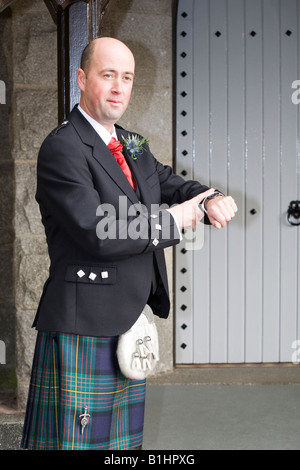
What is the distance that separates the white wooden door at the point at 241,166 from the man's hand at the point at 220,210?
2702 mm

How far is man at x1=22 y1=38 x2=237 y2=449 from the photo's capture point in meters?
1.82

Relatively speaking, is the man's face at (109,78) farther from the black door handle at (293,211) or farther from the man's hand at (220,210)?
the black door handle at (293,211)

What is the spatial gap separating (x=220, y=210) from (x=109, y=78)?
1.72ft

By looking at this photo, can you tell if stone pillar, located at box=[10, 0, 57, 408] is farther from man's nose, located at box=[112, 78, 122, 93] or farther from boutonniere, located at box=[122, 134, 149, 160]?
man's nose, located at box=[112, 78, 122, 93]

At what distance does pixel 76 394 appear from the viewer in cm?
193

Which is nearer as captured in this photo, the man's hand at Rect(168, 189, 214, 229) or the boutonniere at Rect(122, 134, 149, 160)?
the man's hand at Rect(168, 189, 214, 229)

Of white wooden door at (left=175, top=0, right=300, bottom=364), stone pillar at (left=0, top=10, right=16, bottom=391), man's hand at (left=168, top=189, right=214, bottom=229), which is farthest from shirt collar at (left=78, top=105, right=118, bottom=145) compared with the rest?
white wooden door at (left=175, top=0, right=300, bottom=364)

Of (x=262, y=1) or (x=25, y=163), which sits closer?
(x=25, y=163)

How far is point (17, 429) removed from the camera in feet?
12.1

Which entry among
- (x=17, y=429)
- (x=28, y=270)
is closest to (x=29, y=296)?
(x=28, y=270)

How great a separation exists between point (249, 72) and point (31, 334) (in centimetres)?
246

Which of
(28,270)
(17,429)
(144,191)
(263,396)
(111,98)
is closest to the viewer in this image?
(111,98)

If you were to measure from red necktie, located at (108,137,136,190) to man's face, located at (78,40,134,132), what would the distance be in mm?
108
